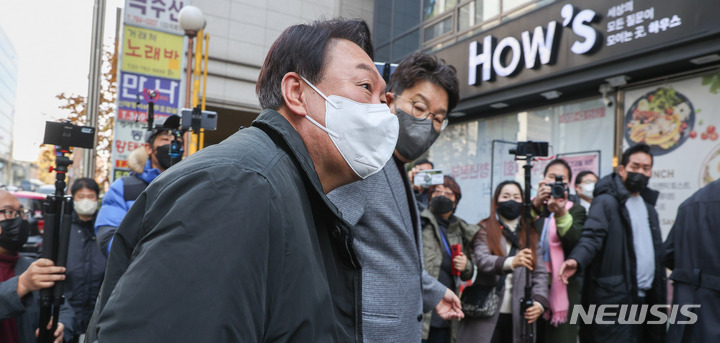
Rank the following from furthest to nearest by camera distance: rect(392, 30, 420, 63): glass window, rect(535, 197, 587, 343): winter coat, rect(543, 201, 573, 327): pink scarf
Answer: rect(392, 30, 420, 63): glass window, rect(535, 197, 587, 343): winter coat, rect(543, 201, 573, 327): pink scarf

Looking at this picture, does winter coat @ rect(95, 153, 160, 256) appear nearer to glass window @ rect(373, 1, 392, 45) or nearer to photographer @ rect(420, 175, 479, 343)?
photographer @ rect(420, 175, 479, 343)

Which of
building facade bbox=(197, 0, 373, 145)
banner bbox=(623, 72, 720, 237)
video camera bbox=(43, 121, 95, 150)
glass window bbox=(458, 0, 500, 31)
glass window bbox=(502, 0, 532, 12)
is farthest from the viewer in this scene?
building facade bbox=(197, 0, 373, 145)

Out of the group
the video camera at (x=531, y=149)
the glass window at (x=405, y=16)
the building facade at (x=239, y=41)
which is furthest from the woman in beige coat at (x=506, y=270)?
the building facade at (x=239, y=41)

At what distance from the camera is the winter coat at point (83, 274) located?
4000 mm

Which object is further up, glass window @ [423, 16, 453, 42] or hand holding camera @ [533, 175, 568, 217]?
glass window @ [423, 16, 453, 42]

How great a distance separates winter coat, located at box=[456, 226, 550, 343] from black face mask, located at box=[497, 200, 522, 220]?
29cm

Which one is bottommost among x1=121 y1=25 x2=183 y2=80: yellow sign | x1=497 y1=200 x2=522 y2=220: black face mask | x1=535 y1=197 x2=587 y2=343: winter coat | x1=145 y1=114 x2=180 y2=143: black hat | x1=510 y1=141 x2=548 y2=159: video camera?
x1=535 y1=197 x2=587 y2=343: winter coat

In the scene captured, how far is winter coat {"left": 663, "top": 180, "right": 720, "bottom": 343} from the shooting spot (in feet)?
9.84

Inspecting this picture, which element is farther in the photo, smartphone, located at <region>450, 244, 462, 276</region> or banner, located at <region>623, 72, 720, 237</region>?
banner, located at <region>623, 72, 720, 237</region>

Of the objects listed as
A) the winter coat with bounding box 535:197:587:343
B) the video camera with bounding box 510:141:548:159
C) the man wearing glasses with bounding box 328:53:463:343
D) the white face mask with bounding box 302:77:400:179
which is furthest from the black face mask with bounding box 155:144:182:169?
the winter coat with bounding box 535:197:587:343

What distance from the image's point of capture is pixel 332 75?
49.3 inches

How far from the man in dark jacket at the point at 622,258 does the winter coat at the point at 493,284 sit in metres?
0.26

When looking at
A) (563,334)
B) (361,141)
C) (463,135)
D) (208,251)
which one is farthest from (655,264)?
(463,135)

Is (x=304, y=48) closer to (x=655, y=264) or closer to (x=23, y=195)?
(x=655, y=264)
